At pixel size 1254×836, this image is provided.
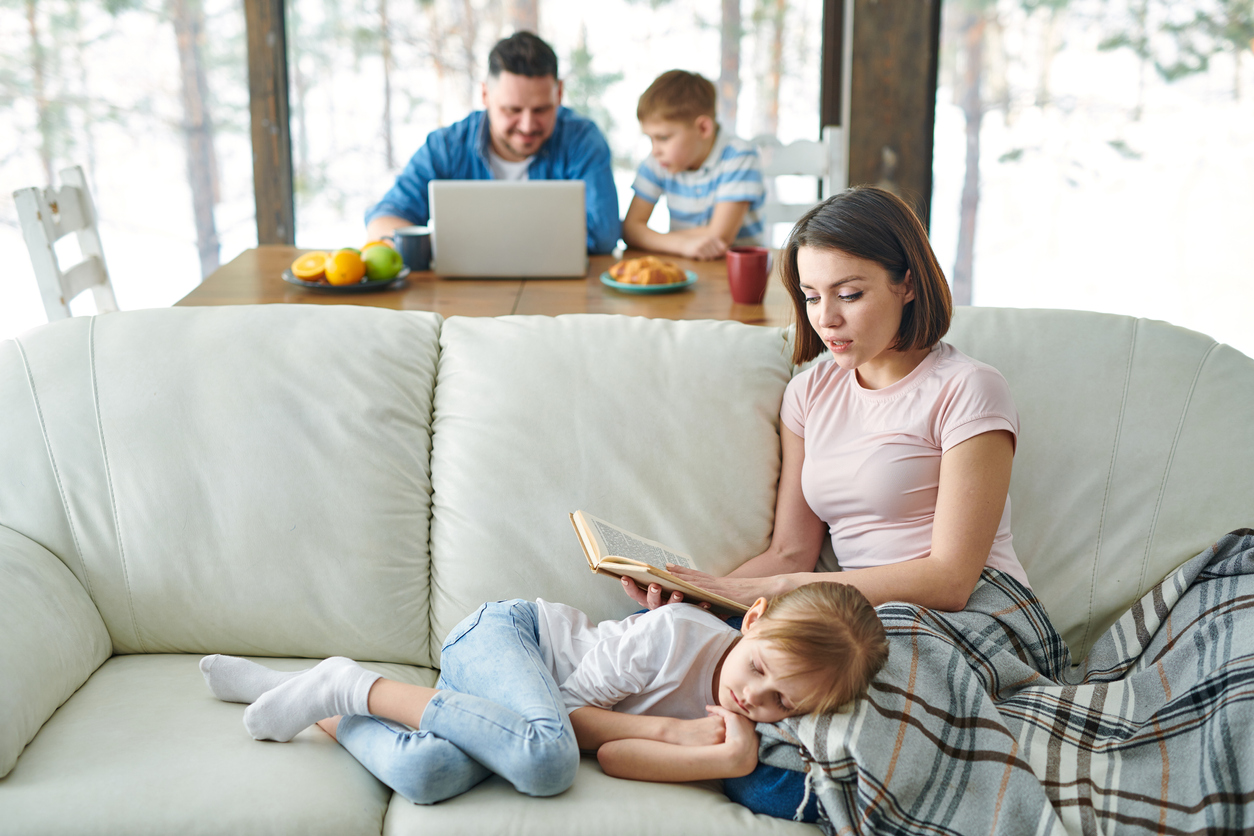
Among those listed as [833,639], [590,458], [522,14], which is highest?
[522,14]

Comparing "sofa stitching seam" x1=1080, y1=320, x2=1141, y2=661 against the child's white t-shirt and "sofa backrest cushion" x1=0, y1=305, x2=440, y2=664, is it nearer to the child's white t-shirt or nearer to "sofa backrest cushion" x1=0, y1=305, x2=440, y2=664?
the child's white t-shirt

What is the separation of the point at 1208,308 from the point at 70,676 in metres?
4.82

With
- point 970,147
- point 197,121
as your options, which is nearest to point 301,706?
point 197,121

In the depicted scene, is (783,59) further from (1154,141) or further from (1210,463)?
(1210,463)

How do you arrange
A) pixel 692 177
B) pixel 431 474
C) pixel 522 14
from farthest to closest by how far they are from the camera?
pixel 522 14 → pixel 692 177 → pixel 431 474

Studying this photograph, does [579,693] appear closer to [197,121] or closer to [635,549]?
[635,549]

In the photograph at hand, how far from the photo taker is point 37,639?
4.34 ft

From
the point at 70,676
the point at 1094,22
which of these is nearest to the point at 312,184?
the point at 70,676

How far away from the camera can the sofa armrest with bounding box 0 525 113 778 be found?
1.22 metres

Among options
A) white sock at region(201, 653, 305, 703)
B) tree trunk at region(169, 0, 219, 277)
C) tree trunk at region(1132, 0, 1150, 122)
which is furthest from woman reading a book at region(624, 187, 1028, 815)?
tree trunk at region(169, 0, 219, 277)

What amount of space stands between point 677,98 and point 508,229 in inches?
32.0

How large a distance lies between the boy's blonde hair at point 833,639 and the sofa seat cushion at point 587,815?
17 centimetres

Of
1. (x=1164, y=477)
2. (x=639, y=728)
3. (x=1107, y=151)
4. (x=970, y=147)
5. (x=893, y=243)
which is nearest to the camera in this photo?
(x=639, y=728)

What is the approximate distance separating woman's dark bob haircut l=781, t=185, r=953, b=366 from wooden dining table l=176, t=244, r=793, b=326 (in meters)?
0.48
